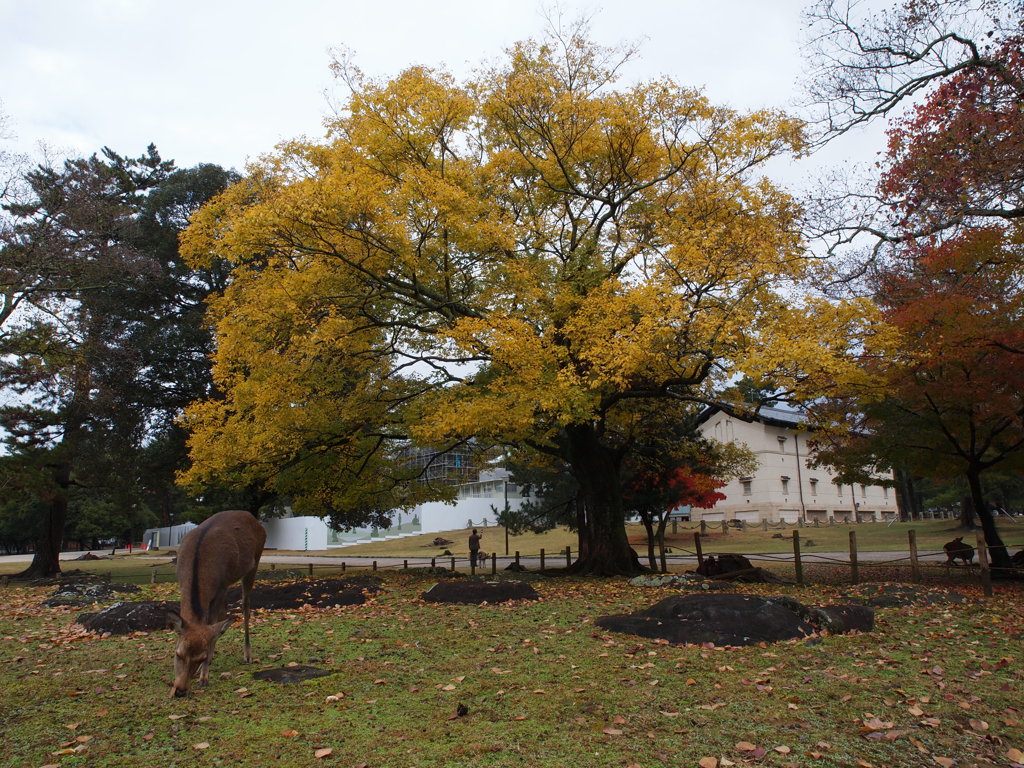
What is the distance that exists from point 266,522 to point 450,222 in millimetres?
51730

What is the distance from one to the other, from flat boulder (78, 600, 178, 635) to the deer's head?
13.0 feet

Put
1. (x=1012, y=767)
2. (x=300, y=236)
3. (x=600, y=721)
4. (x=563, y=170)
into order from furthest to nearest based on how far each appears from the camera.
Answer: (x=563, y=170) < (x=300, y=236) < (x=600, y=721) < (x=1012, y=767)

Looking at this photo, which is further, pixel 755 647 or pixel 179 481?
pixel 179 481

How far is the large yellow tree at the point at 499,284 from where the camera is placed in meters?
13.9

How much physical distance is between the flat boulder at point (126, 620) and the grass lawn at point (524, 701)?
288mm

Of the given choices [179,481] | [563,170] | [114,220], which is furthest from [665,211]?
[114,220]

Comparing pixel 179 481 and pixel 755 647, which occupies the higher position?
pixel 179 481

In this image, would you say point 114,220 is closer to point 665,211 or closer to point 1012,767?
point 665,211

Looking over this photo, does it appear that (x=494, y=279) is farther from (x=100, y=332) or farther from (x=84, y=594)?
(x=100, y=332)

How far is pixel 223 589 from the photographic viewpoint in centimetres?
706

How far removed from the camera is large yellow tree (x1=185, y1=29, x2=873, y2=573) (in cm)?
1391

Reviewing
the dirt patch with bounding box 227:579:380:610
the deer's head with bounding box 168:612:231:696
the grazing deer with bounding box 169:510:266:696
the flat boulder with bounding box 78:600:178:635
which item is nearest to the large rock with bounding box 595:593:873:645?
the grazing deer with bounding box 169:510:266:696

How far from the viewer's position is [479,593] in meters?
12.9

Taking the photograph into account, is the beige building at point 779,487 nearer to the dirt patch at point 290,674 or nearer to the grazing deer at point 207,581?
the grazing deer at point 207,581
